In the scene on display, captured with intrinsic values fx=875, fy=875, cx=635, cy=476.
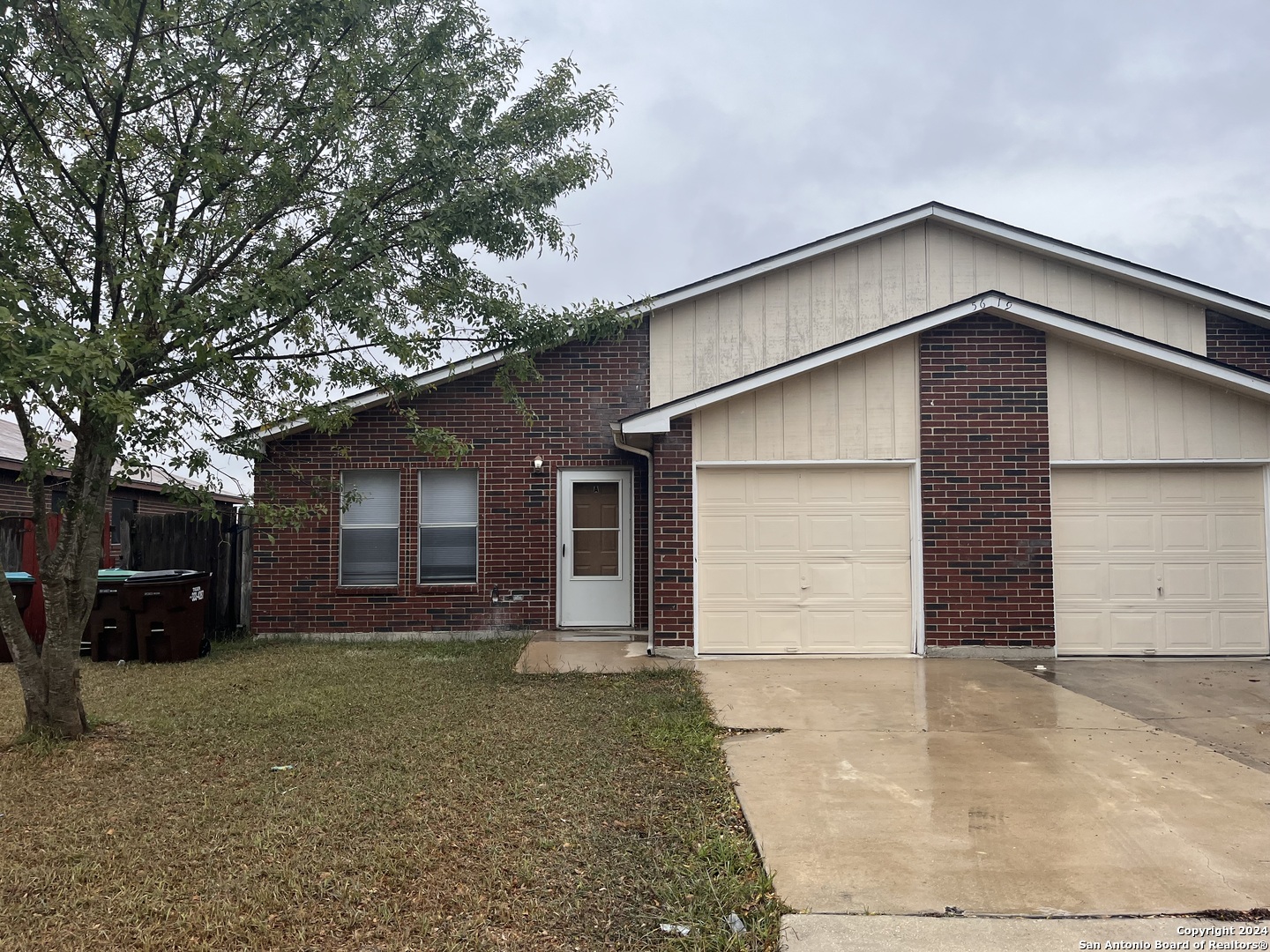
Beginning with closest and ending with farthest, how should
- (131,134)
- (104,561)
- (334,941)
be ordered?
(334,941)
(131,134)
(104,561)

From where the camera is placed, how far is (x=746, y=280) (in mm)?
12039

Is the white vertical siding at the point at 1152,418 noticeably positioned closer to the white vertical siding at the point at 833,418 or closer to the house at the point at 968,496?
the house at the point at 968,496

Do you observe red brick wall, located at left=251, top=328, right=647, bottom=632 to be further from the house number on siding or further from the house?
the house number on siding

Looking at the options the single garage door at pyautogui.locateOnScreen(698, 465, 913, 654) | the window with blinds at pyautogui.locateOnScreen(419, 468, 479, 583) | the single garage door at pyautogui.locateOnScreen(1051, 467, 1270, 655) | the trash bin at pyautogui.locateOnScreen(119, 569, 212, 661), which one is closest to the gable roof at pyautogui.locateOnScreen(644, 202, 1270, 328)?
the single garage door at pyautogui.locateOnScreen(1051, 467, 1270, 655)

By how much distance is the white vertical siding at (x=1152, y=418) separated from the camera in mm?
9750

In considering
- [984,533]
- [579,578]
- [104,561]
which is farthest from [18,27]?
[104,561]

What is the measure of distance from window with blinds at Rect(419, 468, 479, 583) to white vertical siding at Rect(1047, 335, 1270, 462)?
733cm

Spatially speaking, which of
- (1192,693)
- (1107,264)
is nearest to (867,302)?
(1107,264)

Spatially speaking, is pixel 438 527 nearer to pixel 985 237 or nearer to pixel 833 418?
pixel 833 418

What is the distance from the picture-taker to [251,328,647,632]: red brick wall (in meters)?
11.7

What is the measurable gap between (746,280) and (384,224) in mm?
6158

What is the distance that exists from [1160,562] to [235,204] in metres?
10.0

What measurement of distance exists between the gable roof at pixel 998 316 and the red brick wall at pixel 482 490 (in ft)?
7.23

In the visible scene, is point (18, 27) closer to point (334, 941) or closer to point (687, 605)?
point (334, 941)
